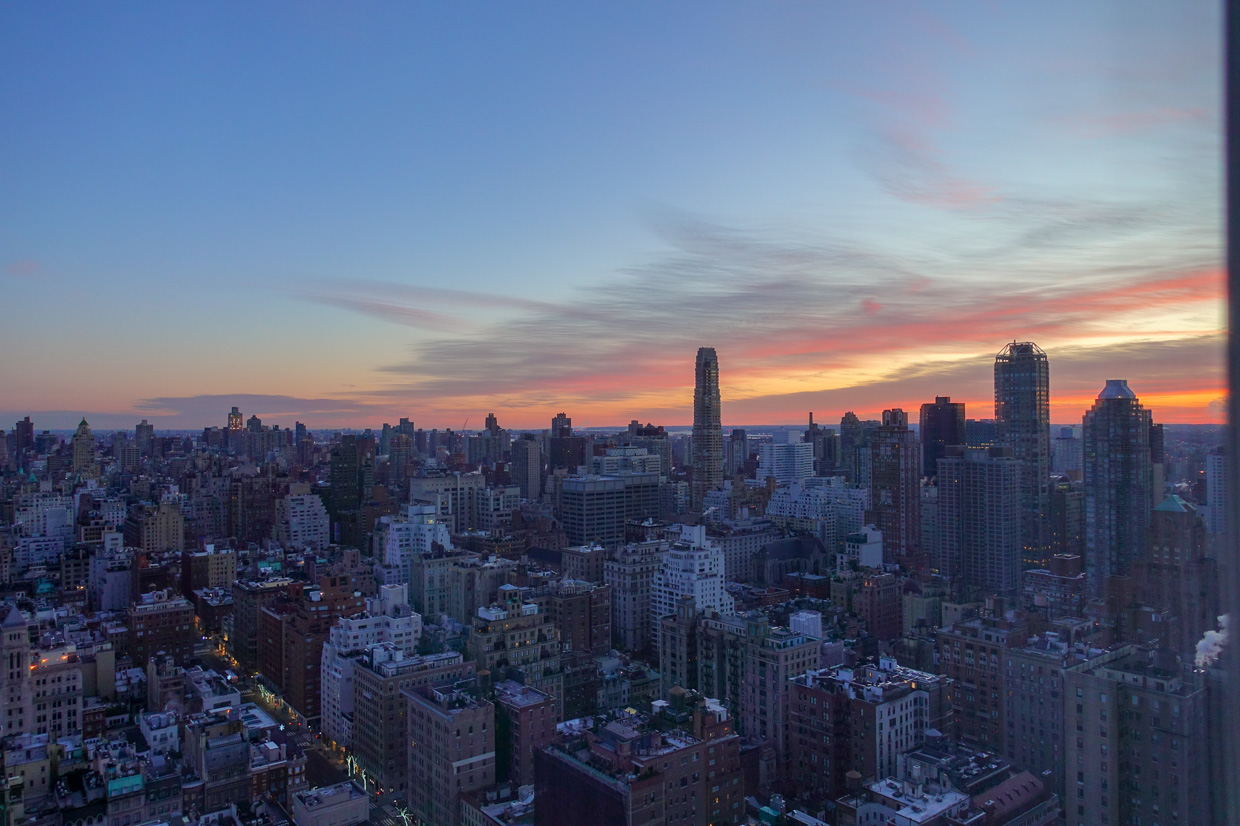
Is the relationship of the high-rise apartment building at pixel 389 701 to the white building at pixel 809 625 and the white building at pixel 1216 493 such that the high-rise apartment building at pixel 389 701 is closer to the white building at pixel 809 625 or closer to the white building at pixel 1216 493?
the white building at pixel 809 625

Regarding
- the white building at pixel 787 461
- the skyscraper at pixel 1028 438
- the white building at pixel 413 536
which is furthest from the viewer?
the white building at pixel 787 461

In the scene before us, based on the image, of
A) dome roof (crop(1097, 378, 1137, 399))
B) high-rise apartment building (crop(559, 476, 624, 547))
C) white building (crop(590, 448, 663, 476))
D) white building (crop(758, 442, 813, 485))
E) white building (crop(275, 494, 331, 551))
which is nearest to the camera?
dome roof (crop(1097, 378, 1137, 399))

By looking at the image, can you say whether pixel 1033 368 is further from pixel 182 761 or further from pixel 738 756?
pixel 182 761

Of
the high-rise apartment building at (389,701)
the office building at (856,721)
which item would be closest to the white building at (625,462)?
the high-rise apartment building at (389,701)

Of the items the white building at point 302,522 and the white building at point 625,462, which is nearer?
the white building at point 302,522

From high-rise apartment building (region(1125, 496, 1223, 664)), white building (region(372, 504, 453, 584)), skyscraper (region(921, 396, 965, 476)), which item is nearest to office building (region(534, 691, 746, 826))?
high-rise apartment building (region(1125, 496, 1223, 664))

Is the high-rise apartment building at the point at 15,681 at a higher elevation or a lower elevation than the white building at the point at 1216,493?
lower

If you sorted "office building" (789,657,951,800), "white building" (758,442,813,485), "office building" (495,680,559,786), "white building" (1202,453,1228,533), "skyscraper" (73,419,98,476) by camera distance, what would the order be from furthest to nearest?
"white building" (758,442,813,485) < "skyscraper" (73,419,98,476) < "office building" (495,680,559,786) < "office building" (789,657,951,800) < "white building" (1202,453,1228,533)

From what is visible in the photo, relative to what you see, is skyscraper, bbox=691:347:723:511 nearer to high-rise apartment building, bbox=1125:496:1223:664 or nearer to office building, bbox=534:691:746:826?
office building, bbox=534:691:746:826

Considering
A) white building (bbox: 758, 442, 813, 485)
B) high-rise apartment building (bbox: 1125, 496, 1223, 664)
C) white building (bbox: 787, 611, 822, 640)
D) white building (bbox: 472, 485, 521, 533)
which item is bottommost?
white building (bbox: 787, 611, 822, 640)
